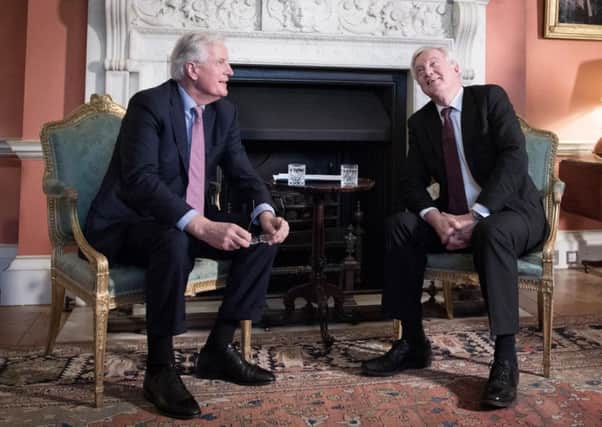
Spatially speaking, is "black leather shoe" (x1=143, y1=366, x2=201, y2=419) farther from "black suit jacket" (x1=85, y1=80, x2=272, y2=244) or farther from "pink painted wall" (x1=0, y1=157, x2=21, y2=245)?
"pink painted wall" (x1=0, y1=157, x2=21, y2=245)

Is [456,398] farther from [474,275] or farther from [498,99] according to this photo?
[498,99]

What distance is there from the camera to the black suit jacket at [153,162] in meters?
1.99

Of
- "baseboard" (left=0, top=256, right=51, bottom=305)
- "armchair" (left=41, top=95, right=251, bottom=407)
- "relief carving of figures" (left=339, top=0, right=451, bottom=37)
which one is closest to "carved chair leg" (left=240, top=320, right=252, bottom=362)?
"armchair" (left=41, top=95, right=251, bottom=407)

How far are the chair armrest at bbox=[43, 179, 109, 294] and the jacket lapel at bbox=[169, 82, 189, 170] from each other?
382 millimetres

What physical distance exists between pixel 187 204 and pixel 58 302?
73 cm

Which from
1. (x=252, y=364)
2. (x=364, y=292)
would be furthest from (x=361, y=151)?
(x=252, y=364)

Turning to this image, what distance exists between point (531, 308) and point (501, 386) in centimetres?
130

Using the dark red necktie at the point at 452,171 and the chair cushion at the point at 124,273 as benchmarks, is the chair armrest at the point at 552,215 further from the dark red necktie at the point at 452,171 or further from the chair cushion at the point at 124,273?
the chair cushion at the point at 124,273

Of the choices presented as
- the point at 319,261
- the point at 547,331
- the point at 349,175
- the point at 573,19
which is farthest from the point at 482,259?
the point at 573,19

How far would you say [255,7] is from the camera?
3.22 m

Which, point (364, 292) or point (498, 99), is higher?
point (498, 99)

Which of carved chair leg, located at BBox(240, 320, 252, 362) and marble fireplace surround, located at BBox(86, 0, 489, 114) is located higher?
marble fireplace surround, located at BBox(86, 0, 489, 114)

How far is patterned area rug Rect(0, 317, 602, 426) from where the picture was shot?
1869mm

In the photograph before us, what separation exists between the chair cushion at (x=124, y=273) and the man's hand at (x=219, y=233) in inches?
7.0
